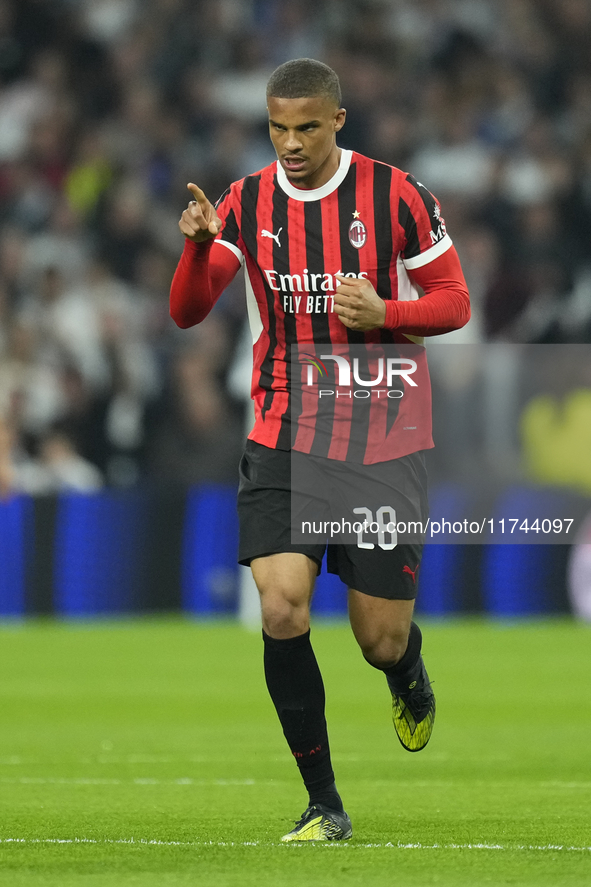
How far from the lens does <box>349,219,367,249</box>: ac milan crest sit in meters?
5.02

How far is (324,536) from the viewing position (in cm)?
484

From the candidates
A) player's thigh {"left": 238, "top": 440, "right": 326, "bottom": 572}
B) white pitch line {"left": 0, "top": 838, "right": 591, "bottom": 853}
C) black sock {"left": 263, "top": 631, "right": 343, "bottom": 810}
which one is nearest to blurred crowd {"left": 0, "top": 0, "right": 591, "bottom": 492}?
player's thigh {"left": 238, "top": 440, "right": 326, "bottom": 572}

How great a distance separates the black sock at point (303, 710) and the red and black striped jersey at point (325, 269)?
0.62m

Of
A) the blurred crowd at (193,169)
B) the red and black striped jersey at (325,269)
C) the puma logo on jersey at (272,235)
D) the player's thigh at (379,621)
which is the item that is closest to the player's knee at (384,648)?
the player's thigh at (379,621)

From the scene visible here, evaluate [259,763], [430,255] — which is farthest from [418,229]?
[259,763]

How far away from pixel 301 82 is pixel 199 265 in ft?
2.02

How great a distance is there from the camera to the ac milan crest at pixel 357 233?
502cm

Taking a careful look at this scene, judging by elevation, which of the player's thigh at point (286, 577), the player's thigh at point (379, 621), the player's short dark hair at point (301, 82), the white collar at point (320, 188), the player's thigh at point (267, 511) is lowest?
the player's thigh at point (379, 621)

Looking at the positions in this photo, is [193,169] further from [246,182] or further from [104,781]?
[246,182]

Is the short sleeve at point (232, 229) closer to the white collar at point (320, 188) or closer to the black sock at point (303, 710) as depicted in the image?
the white collar at point (320, 188)

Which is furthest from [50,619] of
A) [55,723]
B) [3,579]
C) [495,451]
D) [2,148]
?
[2,148]

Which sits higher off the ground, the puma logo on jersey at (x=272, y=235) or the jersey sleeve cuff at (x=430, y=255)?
the puma logo on jersey at (x=272, y=235)

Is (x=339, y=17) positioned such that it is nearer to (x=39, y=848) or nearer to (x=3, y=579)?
(x=3, y=579)

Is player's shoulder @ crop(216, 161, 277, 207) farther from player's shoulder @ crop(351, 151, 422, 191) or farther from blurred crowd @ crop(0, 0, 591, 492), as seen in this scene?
blurred crowd @ crop(0, 0, 591, 492)
